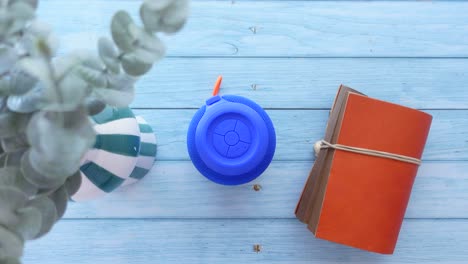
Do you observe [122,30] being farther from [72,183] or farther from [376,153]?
[376,153]

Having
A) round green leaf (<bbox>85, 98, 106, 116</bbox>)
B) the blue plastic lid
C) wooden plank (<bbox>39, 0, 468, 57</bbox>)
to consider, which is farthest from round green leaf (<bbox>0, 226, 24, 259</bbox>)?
wooden plank (<bbox>39, 0, 468, 57</bbox>)

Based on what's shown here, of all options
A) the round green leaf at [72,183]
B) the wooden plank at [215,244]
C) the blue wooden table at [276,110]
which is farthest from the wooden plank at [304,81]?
the round green leaf at [72,183]

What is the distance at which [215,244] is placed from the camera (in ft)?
2.37

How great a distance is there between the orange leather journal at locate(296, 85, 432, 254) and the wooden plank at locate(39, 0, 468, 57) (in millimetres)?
123

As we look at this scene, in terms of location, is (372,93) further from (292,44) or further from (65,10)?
(65,10)

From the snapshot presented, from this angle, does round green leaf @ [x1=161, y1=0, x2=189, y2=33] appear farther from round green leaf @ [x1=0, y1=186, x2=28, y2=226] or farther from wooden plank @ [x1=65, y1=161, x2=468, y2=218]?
wooden plank @ [x1=65, y1=161, x2=468, y2=218]

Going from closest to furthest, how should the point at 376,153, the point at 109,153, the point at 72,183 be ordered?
the point at 72,183 → the point at 109,153 → the point at 376,153

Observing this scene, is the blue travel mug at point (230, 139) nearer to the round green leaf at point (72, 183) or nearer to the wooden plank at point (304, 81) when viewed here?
the wooden plank at point (304, 81)

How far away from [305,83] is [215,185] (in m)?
0.20

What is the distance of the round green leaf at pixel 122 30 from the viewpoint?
1.19 ft

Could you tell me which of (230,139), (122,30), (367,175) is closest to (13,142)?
(122,30)

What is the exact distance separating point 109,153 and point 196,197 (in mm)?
218

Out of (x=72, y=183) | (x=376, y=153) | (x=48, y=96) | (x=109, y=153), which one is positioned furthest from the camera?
(x=376, y=153)

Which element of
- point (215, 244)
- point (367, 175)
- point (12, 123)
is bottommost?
point (215, 244)
